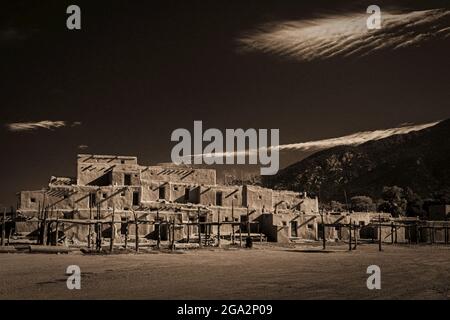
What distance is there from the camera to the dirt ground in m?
13.8

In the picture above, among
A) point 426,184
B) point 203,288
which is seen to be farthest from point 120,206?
point 426,184

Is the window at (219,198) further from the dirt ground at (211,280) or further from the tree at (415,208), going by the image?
the tree at (415,208)

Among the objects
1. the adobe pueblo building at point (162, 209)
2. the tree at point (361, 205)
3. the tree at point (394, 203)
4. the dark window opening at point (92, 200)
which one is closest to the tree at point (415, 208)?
the tree at point (394, 203)

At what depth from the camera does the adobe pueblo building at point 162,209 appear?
37.8 meters

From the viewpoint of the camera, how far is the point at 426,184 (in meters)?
113

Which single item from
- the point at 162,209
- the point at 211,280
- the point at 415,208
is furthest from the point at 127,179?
the point at 415,208

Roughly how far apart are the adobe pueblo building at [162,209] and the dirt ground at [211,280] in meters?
11.2

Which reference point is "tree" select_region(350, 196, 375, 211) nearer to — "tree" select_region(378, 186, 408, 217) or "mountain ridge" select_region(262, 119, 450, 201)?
"tree" select_region(378, 186, 408, 217)

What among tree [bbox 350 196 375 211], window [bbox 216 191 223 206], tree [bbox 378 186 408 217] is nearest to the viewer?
window [bbox 216 191 223 206]

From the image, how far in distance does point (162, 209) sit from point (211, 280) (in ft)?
82.7

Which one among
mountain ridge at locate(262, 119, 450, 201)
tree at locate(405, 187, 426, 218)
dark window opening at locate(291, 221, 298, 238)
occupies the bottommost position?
dark window opening at locate(291, 221, 298, 238)

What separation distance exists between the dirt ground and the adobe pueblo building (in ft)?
36.9

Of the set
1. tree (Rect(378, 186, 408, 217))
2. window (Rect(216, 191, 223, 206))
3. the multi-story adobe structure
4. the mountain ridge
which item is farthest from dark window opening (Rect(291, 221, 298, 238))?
the mountain ridge
